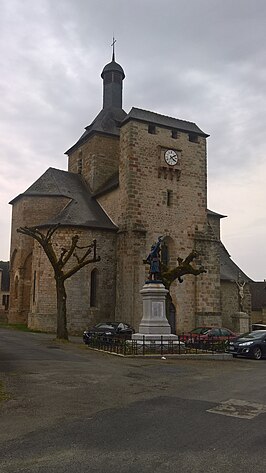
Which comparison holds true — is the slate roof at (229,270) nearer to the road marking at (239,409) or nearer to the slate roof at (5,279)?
the slate roof at (5,279)

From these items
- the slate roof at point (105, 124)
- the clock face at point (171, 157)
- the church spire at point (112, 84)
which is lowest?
the clock face at point (171, 157)

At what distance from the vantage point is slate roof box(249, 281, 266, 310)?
5159 centimetres

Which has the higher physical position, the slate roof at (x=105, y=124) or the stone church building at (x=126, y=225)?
the slate roof at (x=105, y=124)

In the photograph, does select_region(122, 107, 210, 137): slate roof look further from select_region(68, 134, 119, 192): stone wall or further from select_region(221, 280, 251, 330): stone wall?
select_region(221, 280, 251, 330): stone wall

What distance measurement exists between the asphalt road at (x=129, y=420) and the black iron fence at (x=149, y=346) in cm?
364

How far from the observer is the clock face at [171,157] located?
1211 inches

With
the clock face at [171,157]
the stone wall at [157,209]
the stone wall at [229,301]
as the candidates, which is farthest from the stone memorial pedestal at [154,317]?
the stone wall at [229,301]

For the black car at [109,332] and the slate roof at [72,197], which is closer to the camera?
the black car at [109,332]

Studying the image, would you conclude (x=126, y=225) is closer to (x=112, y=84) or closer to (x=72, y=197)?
(x=72, y=197)

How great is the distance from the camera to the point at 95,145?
115 feet

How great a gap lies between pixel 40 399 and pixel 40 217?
25.2 m

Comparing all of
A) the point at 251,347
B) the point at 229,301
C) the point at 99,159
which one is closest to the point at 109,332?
the point at 251,347

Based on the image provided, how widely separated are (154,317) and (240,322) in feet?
52.7

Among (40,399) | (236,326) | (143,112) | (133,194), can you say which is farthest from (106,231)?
(40,399)
